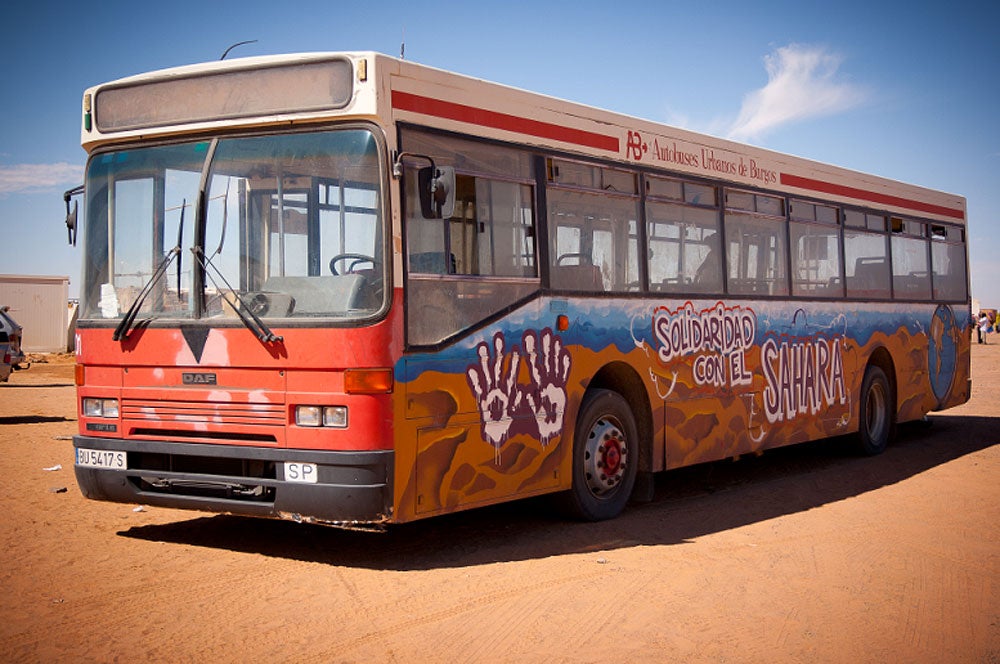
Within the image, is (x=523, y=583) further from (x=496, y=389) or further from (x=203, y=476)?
(x=203, y=476)

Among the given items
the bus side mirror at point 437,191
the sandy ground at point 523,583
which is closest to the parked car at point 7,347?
the sandy ground at point 523,583

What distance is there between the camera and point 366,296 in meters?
6.83

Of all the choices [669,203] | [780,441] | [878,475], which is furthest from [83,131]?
[878,475]

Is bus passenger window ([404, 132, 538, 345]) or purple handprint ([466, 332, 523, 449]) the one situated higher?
bus passenger window ([404, 132, 538, 345])

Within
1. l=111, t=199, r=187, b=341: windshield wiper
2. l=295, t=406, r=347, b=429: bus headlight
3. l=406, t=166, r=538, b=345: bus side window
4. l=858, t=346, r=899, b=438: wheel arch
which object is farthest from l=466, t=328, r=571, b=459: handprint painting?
l=858, t=346, r=899, b=438: wheel arch

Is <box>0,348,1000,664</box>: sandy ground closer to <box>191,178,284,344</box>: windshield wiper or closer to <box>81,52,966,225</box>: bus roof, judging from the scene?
<box>191,178,284,344</box>: windshield wiper

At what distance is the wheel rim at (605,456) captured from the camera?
8.95 meters

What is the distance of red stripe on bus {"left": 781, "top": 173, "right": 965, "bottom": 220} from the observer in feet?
40.1

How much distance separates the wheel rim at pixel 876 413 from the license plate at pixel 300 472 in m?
9.25

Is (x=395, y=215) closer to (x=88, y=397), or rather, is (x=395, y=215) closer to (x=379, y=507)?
(x=379, y=507)

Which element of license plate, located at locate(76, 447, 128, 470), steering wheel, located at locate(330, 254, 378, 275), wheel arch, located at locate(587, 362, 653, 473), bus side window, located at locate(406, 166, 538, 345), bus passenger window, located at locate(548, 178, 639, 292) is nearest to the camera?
steering wheel, located at locate(330, 254, 378, 275)

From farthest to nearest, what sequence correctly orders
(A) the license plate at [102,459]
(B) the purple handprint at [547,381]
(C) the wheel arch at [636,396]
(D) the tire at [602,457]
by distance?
(C) the wheel arch at [636,396] → (D) the tire at [602,457] → (B) the purple handprint at [547,381] → (A) the license plate at [102,459]

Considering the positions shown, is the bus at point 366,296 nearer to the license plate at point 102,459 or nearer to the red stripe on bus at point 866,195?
the license plate at point 102,459

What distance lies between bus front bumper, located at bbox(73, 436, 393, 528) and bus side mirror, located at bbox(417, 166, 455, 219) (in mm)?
1595
